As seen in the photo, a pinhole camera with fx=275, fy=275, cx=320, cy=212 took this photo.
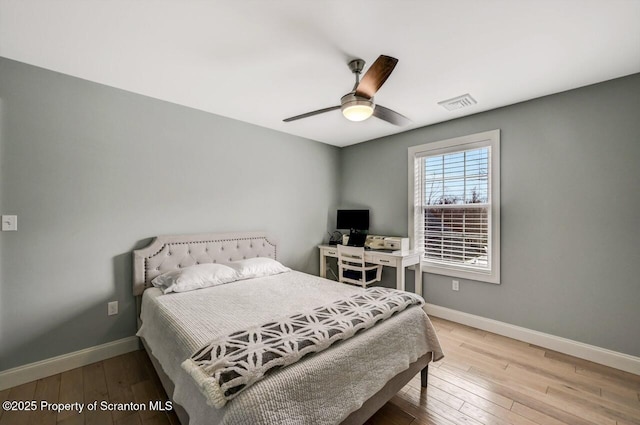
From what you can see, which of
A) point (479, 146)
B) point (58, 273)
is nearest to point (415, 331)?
point (479, 146)

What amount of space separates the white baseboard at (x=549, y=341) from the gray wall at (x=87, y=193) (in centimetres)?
289

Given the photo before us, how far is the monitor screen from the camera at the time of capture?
4156mm

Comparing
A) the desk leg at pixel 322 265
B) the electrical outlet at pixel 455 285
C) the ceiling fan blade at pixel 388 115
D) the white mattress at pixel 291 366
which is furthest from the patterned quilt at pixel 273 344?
the desk leg at pixel 322 265

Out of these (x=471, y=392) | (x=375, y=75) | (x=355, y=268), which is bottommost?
(x=471, y=392)

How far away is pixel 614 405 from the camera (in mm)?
1890

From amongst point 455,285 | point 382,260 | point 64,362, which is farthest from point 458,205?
point 64,362

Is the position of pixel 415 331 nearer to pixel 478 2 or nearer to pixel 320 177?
pixel 478 2

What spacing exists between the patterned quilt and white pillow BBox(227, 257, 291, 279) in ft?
4.13

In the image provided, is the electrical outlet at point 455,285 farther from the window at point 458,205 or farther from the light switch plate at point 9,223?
the light switch plate at point 9,223

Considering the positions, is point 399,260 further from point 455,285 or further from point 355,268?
point 455,285

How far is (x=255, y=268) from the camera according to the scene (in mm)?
2973

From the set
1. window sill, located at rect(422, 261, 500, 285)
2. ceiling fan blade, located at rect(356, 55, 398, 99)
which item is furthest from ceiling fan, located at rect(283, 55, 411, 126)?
window sill, located at rect(422, 261, 500, 285)

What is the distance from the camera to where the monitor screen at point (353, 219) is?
4.16m

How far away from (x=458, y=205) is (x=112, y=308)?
379 centimetres
